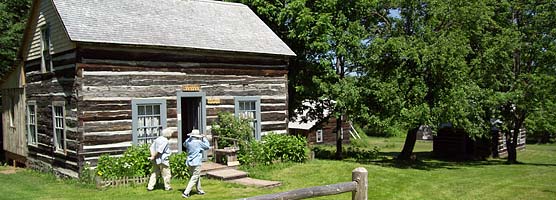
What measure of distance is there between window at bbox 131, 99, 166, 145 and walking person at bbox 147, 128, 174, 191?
2580mm

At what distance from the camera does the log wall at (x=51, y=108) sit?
15.1 metres

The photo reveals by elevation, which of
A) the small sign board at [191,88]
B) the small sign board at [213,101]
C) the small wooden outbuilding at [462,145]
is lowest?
the small wooden outbuilding at [462,145]

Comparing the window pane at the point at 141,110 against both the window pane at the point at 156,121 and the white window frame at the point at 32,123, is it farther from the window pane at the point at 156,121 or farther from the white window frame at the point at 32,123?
the white window frame at the point at 32,123

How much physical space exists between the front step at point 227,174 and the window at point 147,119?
2.27 metres

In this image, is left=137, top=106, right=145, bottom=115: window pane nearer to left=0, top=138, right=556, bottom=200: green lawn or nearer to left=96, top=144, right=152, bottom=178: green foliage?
left=96, top=144, right=152, bottom=178: green foliage

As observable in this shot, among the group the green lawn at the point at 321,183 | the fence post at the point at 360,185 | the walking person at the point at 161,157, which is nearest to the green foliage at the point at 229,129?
the green lawn at the point at 321,183

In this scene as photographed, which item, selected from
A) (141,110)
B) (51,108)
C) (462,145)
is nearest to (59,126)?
(51,108)

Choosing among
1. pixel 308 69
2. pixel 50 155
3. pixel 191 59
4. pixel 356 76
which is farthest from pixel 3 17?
pixel 356 76

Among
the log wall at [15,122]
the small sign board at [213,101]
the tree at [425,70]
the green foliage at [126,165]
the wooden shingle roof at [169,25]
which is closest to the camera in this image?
the green foliage at [126,165]

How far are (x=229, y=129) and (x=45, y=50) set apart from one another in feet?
22.8

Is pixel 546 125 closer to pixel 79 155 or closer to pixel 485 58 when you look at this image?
pixel 485 58

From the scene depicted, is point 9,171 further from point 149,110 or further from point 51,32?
point 149,110

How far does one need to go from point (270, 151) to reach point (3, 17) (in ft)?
52.0

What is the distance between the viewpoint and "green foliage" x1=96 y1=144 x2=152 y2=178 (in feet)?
46.9
